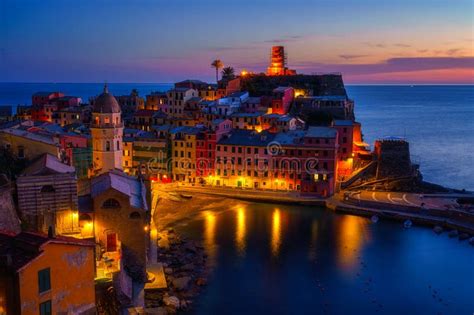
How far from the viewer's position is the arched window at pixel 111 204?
85.1 ft

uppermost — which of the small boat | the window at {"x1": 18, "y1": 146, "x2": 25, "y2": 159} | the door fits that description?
the window at {"x1": 18, "y1": 146, "x2": 25, "y2": 159}

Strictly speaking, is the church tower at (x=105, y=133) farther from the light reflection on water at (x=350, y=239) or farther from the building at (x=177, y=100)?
the building at (x=177, y=100)

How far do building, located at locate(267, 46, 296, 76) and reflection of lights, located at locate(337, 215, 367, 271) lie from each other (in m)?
44.7

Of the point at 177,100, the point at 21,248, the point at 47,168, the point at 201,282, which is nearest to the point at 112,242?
the point at 47,168

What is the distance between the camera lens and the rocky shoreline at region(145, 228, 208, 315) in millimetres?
25156

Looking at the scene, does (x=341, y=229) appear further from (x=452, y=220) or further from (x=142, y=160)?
(x=142, y=160)

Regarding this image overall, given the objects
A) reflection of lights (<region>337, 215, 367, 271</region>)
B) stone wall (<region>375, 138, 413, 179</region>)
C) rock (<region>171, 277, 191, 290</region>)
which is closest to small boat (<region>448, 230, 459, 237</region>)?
reflection of lights (<region>337, 215, 367, 271</region>)

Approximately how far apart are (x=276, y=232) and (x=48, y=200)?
18.6m

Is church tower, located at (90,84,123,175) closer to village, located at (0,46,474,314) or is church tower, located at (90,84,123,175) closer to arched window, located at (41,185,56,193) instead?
village, located at (0,46,474,314)

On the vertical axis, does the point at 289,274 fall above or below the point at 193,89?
below

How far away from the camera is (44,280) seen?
55.1 ft

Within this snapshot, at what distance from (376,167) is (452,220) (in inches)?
558

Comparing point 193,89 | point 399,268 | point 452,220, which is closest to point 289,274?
point 399,268

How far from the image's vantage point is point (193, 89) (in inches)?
2904
